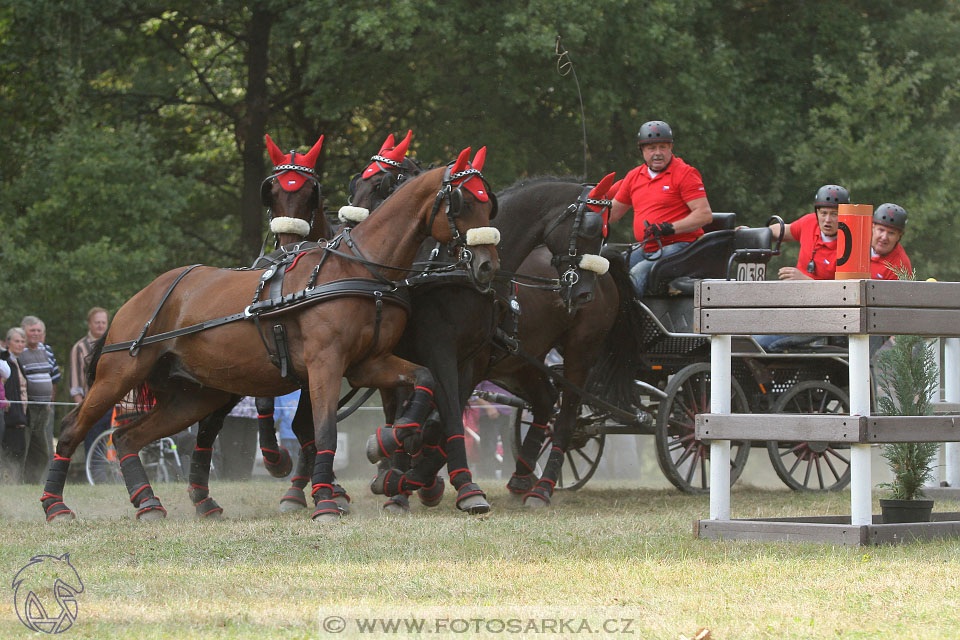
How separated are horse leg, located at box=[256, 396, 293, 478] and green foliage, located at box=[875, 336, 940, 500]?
12.7 ft

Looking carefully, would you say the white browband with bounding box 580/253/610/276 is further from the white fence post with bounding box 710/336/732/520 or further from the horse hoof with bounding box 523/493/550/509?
the white fence post with bounding box 710/336/732/520

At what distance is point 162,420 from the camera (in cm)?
852

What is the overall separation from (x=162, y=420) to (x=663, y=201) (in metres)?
3.98

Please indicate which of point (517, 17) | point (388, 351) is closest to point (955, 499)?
point (388, 351)

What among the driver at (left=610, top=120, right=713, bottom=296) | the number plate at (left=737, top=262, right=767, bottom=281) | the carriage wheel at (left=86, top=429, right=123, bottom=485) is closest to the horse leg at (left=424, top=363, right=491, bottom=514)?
the driver at (left=610, top=120, right=713, bottom=296)

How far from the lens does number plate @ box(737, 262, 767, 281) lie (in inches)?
368

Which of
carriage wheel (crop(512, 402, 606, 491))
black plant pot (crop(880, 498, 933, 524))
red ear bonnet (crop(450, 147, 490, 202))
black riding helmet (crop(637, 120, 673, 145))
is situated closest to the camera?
black plant pot (crop(880, 498, 933, 524))

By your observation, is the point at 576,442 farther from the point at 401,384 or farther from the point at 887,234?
the point at 401,384

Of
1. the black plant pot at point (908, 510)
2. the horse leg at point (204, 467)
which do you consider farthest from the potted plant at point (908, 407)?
the horse leg at point (204, 467)

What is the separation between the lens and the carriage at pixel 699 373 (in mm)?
9562

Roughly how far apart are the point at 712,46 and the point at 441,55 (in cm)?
369

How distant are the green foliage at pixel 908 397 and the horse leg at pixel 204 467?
13.7ft

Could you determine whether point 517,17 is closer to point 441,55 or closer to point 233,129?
point 441,55

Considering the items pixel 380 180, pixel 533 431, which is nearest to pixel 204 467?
pixel 380 180
